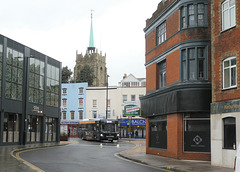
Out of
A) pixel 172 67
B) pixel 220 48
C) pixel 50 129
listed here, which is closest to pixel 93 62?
pixel 50 129

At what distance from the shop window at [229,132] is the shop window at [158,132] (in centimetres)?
644

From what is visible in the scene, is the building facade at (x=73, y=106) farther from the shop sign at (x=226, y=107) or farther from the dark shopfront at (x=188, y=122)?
the shop sign at (x=226, y=107)

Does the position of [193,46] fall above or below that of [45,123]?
above

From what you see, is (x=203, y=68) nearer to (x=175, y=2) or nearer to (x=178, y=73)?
(x=178, y=73)

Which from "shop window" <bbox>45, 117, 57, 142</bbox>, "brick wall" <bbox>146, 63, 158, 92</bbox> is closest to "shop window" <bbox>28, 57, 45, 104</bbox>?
"shop window" <bbox>45, 117, 57, 142</bbox>

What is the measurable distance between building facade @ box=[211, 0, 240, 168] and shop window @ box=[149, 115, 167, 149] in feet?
18.9

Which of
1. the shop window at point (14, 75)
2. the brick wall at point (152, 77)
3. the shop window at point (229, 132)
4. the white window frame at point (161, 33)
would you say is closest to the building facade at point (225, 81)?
the shop window at point (229, 132)

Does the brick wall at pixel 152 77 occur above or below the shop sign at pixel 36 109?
above

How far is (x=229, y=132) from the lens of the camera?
17859mm

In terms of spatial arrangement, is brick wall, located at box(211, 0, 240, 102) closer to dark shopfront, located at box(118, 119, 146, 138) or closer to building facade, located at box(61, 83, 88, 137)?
dark shopfront, located at box(118, 119, 146, 138)

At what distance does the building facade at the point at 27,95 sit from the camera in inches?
1356

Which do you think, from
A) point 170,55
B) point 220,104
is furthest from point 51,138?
point 220,104

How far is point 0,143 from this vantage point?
33438 mm

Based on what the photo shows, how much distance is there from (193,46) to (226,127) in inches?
220
